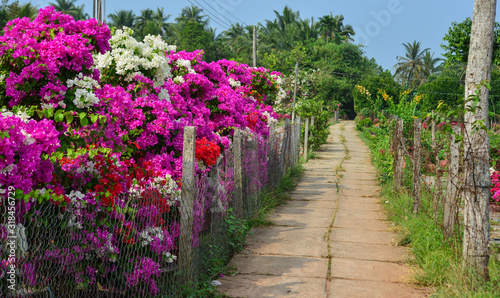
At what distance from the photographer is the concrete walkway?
16.9ft

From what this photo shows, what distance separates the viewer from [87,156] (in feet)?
13.2

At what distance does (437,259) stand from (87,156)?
3.74m

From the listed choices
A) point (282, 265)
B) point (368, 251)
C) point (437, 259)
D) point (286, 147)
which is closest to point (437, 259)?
point (437, 259)

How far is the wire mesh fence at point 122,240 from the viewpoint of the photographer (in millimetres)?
3148

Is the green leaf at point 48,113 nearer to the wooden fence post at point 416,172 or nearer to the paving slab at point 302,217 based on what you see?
the paving slab at point 302,217

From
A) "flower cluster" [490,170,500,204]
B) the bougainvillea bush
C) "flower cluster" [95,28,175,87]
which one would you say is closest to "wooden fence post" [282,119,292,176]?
"flower cluster" [490,170,500,204]

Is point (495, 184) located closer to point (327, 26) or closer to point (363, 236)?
point (363, 236)

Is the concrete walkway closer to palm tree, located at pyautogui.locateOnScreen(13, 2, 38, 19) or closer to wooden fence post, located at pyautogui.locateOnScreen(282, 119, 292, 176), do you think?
wooden fence post, located at pyautogui.locateOnScreen(282, 119, 292, 176)

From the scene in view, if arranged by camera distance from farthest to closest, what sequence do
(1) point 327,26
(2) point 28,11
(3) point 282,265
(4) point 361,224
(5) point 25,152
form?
(1) point 327,26 < (2) point 28,11 < (4) point 361,224 < (3) point 282,265 < (5) point 25,152

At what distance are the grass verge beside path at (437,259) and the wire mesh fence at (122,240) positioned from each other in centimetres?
221

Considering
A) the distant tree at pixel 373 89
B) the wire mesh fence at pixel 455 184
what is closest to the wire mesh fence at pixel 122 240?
the wire mesh fence at pixel 455 184

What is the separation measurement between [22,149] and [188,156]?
1757mm

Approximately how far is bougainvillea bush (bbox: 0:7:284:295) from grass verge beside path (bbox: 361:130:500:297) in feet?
8.02

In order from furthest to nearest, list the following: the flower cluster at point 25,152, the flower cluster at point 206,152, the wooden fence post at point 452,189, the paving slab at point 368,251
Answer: the paving slab at point 368,251, the flower cluster at point 206,152, the wooden fence post at point 452,189, the flower cluster at point 25,152
